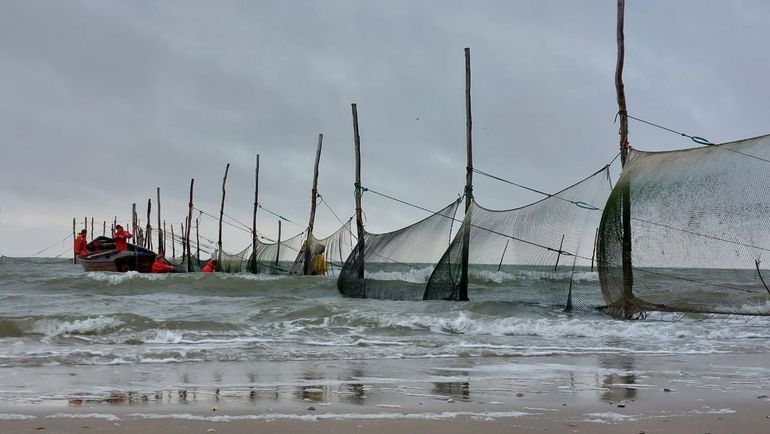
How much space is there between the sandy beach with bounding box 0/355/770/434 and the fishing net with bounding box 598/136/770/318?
96.0 inches

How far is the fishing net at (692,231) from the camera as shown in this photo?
927 cm

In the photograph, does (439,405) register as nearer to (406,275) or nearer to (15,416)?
(15,416)

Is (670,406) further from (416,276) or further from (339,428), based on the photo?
(416,276)

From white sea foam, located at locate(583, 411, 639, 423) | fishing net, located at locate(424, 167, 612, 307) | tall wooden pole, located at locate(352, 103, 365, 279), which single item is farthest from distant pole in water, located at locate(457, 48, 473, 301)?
white sea foam, located at locate(583, 411, 639, 423)

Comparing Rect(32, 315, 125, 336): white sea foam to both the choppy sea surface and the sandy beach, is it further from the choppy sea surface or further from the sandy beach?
the sandy beach

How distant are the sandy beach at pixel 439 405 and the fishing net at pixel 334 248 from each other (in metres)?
12.2

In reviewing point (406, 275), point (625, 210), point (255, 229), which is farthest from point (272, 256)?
point (625, 210)

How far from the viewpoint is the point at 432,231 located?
1425 centimetres

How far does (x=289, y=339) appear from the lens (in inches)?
408

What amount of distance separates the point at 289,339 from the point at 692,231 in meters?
5.72

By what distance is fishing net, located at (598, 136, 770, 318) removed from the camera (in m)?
9.27

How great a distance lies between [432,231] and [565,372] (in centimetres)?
713

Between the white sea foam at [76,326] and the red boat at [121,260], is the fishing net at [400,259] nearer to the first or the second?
the white sea foam at [76,326]

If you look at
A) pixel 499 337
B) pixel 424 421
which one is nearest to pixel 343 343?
pixel 499 337
